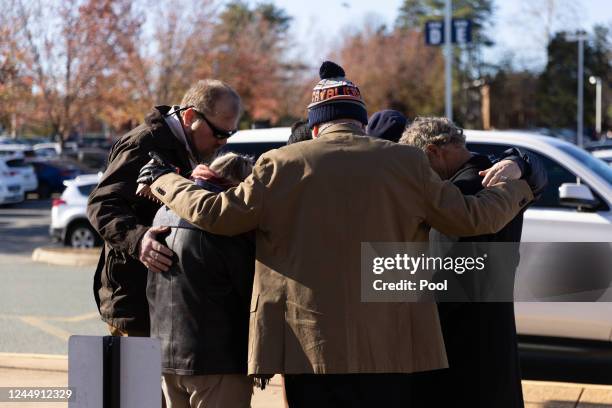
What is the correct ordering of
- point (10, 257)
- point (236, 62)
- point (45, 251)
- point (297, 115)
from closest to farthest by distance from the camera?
point (45, 251) → point (10, 257) → point (236, 62) → point (297, 115)

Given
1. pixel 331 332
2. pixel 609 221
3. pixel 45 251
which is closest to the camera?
pixel 331 332

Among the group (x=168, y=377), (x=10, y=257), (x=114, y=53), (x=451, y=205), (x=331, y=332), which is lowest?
(x=10, y=257)

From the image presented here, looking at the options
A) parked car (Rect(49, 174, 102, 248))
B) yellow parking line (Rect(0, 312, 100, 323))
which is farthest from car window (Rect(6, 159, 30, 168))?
yellow parking line (Rect(0, 312, 100, 323))

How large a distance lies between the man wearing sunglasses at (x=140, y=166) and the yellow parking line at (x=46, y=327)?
14.9ft

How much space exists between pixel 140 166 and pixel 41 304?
678 centimetres

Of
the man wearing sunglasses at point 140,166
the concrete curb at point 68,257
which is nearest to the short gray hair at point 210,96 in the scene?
the man wearing sunglasses at point 140,166

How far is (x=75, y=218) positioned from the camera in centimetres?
1617

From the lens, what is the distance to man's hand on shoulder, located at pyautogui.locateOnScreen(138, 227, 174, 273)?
370 centimetres

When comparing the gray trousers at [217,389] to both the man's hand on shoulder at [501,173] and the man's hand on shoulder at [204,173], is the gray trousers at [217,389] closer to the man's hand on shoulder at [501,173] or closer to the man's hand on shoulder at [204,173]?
the man's hand on shoulder at [204,173]

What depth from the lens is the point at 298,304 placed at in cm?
341

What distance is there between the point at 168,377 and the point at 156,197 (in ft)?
2.37

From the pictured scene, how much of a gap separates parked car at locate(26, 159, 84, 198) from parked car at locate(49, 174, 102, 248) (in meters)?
16.7

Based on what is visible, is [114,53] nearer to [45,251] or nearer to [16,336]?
[45,251]

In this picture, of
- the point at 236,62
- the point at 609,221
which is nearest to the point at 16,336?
the point at 609,221
